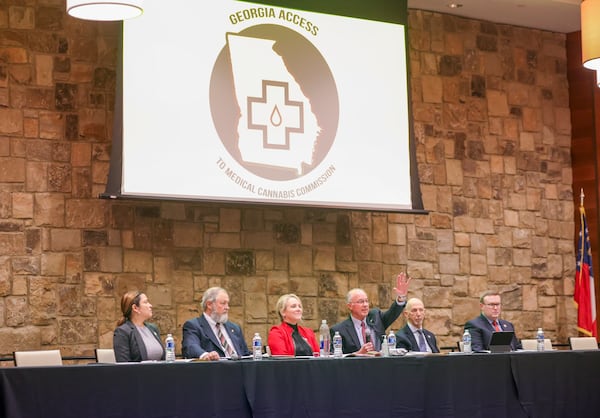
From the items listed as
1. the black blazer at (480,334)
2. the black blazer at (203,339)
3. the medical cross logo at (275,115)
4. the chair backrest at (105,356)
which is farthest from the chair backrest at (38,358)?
the black blazer at (480,334)

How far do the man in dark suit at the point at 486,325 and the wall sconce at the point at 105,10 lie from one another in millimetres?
3805

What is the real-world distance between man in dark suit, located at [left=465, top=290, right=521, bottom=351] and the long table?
4.04 ft

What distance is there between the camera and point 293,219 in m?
9.11

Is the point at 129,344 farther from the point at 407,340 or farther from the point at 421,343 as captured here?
the point at 421,343

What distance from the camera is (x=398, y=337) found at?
25.5 feet

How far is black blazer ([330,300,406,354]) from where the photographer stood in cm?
762

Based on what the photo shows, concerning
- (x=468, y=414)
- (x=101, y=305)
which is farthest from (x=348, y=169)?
(x=468, y=414)

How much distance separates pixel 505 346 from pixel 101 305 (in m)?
3.06

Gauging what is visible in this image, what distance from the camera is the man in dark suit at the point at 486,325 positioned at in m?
8.09

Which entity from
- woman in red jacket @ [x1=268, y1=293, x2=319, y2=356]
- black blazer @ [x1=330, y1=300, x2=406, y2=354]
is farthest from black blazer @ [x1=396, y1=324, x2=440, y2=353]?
woman in red jacket @ [x1=268, y1=293, x2=319, y2=356]

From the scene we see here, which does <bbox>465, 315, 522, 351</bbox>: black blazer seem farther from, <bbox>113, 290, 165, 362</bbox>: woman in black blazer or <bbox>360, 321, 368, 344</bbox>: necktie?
<bbox>113, 290, 165, 362</bbox>: woman in black blazer

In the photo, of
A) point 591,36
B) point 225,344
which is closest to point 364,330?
point 225,344

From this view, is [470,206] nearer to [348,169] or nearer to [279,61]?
[348,169]

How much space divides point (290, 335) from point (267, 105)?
213 centimetres
